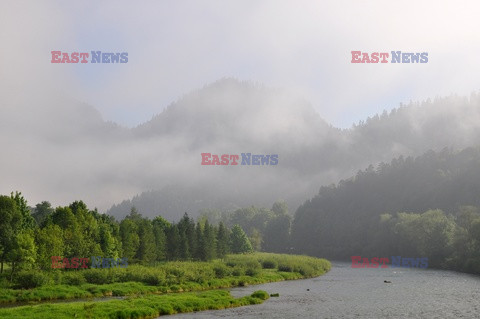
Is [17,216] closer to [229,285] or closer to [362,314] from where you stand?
[229,285]

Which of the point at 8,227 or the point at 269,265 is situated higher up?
the point at 8,227

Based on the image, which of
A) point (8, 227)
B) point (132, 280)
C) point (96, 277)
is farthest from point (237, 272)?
point (8, 227)

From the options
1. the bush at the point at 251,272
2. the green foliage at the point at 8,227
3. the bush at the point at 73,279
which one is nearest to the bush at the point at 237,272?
the bush at the point at 251,272

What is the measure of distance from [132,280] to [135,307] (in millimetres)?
36181

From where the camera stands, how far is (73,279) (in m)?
90.5

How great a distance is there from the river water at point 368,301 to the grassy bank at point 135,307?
Answer: 3074 mm

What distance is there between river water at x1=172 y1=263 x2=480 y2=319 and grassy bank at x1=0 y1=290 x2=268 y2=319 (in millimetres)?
3074

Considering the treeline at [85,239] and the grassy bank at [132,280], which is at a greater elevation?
the treeline at [85,239]

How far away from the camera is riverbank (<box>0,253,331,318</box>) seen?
6444 cm

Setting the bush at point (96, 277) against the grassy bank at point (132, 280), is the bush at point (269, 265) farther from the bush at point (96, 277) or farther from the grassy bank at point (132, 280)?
the bush at point (96, 277)

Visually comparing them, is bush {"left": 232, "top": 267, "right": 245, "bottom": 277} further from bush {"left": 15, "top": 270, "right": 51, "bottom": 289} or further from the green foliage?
the green foliage

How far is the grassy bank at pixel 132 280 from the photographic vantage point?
80.6 metres

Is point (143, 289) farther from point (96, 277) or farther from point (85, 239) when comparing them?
point (85, 239)

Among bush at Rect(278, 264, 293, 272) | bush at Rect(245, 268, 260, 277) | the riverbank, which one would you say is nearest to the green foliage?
the riverbank
